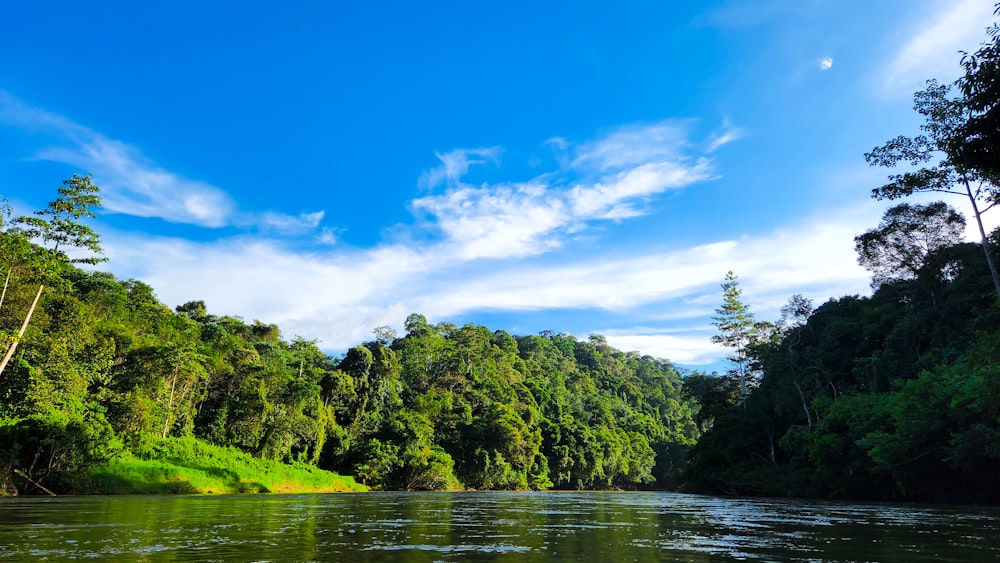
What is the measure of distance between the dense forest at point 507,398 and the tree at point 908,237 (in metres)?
0.14

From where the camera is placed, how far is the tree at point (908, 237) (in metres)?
41.4

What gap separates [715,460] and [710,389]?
1601 centimetres

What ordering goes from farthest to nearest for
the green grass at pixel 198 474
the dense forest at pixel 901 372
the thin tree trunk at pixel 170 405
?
1. the thin tree trunk at pixel 170 405
2. the green grass at pixel 198 474
3. the dense forest at pixel 901 372

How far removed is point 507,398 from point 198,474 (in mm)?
57998

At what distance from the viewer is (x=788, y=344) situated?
168 feet

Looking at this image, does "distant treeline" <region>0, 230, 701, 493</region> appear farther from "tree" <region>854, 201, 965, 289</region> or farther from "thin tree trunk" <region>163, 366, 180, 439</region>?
"tree" <region>854, 201, 965, 289</region>

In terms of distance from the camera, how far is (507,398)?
91.6 metres

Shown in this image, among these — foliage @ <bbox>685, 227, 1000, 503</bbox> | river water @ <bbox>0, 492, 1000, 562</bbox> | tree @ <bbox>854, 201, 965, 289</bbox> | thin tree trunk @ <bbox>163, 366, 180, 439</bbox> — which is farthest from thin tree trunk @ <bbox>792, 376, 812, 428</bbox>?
thin tree trunk @ <bbox>163, 366, 180, 439</bbox>

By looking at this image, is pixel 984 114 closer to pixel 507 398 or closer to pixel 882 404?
pixel 882 404

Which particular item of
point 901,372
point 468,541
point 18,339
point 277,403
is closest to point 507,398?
point 277,403

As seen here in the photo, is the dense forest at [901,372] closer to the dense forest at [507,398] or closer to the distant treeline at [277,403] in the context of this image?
the dense forest at [507,398]

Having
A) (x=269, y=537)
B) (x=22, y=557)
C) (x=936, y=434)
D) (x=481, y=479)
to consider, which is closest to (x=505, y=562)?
(x=269, y=537)

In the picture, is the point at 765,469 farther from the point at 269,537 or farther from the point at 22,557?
the point at 22,557

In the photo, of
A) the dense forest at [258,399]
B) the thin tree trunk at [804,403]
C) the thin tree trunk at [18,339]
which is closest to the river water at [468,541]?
the thin tree trunk at [18,339]
